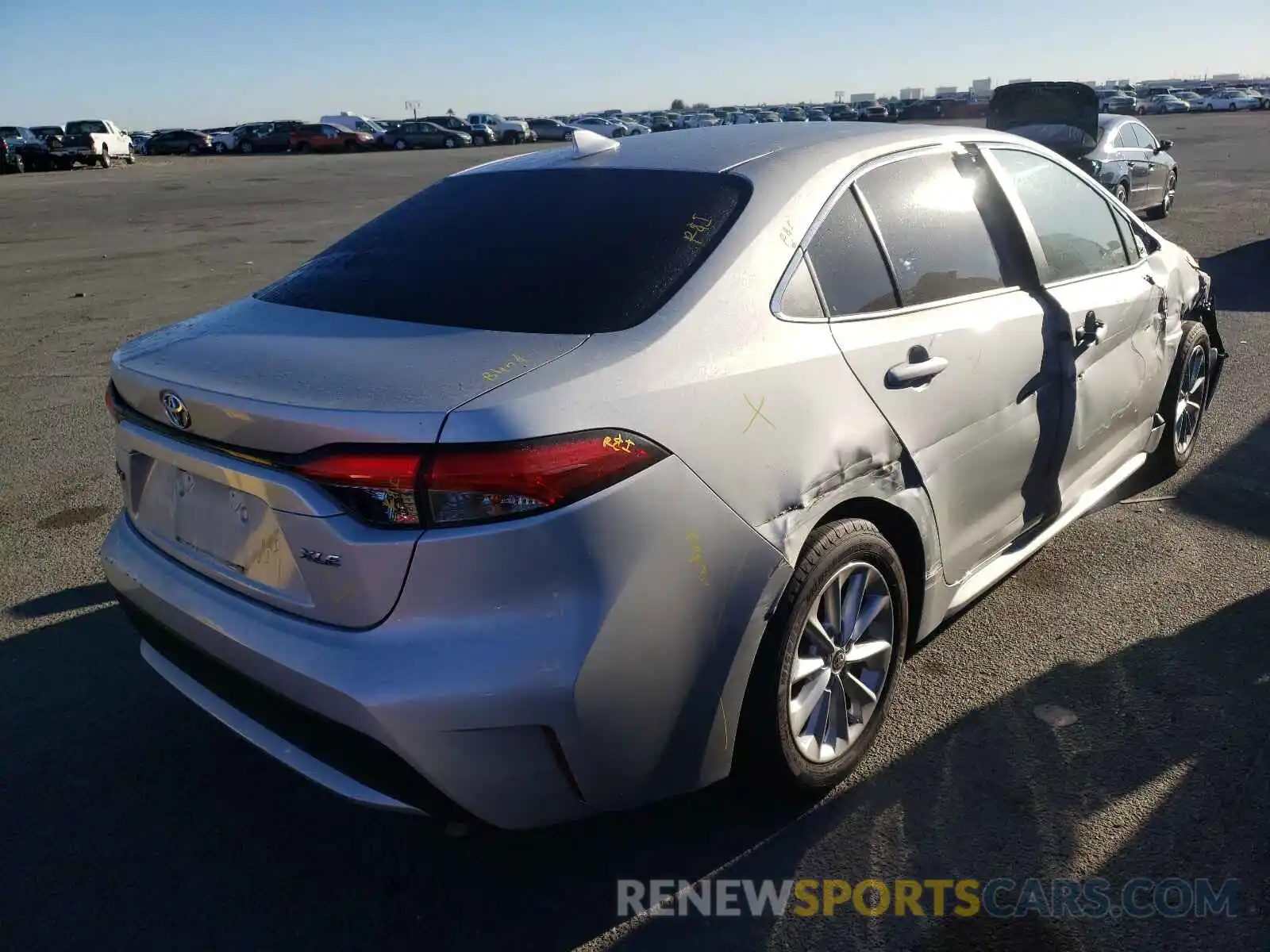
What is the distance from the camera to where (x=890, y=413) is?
276 centimetres

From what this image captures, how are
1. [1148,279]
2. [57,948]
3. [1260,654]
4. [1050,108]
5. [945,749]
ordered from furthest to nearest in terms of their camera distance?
[1050,108]
[1148,279]
[1260,654]
[945,749]
[57,948]

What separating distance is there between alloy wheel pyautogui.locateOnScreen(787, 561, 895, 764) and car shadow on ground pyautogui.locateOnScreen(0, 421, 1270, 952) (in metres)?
0.20

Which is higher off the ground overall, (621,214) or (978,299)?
(621,214)

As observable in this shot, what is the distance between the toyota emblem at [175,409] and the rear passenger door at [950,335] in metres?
1.59

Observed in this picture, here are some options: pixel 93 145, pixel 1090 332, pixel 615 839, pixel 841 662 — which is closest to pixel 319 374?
pixel 615 839

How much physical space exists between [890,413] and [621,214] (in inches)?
35.8

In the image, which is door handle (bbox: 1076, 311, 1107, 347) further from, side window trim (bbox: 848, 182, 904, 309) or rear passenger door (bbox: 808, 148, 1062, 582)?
side window trim (bbox: 848, 182, 904, 309)

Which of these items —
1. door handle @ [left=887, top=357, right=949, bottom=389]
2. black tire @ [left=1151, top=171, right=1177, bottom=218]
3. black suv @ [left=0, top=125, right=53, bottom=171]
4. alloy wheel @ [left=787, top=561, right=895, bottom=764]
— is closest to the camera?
alloy wheel @ [left=787, top=561, right=895, bottom=764]

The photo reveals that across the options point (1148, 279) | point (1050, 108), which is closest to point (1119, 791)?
point (1148, 279)

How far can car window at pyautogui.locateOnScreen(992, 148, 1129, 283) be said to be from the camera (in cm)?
363

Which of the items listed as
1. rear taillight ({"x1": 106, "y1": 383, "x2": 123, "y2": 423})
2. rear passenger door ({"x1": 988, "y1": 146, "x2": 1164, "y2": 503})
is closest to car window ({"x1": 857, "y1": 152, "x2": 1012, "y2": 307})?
rear passenger door ({"x1": 988, "y1": 146, "x2": 1164, "y2": 503})

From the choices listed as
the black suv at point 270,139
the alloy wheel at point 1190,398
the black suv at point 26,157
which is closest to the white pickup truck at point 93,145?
the black suv at point 26,157

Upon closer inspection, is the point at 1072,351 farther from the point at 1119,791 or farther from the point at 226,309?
the point at 226,309

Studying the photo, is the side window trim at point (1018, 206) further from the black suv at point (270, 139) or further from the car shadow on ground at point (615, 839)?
the black suv at point (270, 139)
